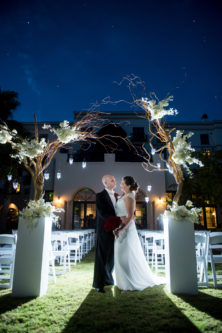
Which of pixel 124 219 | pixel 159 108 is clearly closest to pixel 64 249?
pixel 124 219

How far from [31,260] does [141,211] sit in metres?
12.0

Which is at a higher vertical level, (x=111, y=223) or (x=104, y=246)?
(x=111, y=223)

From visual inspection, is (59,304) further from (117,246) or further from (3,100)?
(3,100)

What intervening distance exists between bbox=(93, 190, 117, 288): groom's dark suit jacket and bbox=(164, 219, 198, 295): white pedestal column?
91cm

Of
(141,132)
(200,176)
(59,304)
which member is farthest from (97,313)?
(141,132)

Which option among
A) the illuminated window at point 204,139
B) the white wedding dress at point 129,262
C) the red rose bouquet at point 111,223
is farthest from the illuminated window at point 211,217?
the red rose bouquet at point 111,223

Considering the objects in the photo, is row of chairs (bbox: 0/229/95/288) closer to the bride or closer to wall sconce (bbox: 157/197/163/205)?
the bride

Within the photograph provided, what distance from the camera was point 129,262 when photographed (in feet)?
11.1

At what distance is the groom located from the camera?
3316 mm

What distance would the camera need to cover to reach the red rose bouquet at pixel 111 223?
10.4 ft

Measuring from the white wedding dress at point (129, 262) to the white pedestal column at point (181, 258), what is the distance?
1.44 feet

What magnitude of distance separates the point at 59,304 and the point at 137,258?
4.49ft

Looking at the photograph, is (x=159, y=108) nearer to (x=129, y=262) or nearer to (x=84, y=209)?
(x=129, y=262)

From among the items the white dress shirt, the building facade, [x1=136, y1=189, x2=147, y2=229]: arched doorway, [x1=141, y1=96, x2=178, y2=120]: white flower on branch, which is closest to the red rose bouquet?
the white dress shirt
